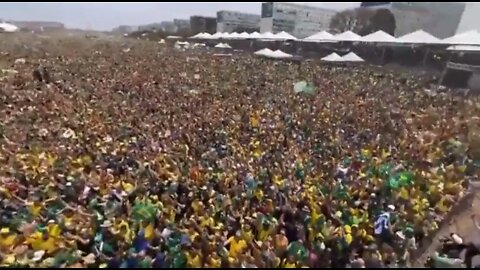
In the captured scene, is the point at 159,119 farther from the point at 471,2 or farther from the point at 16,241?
the point at 471,2

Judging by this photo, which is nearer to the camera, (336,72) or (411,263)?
(411,263)

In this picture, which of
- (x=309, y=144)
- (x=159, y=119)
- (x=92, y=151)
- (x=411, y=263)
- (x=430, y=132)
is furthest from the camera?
(x=159, y=119)

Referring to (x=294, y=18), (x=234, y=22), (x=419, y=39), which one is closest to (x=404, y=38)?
(x=419, y=39)

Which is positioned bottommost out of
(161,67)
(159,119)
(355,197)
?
(161,67)

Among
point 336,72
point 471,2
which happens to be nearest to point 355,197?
point 336,72

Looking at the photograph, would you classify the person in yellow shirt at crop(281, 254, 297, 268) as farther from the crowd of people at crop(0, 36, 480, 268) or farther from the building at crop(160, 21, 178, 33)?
the building at crop(160, 21, 178, 33)

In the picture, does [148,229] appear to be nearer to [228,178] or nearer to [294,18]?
[228,178]

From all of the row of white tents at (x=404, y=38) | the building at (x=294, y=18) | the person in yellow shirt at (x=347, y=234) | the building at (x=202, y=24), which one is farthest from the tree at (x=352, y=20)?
the person in yellow shirt at (x=347, y=234)

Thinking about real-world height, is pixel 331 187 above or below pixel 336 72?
above
